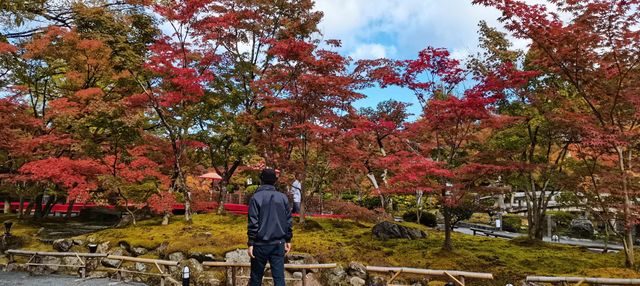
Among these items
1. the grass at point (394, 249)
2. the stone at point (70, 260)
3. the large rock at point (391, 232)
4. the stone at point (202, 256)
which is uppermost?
the large rock at point (391, 232)

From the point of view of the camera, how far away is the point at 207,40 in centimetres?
1449

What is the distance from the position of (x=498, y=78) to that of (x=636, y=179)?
3.94m

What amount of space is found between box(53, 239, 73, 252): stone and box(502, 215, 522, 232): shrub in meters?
21.0

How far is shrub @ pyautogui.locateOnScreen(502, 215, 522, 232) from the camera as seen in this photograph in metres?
22.5

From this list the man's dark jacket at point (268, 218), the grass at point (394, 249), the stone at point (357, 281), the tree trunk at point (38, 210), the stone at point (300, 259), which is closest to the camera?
the man's dark jacket at point (268, 218)

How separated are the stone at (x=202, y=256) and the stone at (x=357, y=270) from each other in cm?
352

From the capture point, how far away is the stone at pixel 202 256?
32.8ft

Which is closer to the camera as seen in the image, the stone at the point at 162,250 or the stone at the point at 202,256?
the stone at the point at 202,256

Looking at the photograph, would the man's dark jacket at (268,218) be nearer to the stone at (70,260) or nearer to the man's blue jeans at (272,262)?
the man's blue jeans at (272,262)

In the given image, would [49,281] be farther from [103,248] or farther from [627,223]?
[627,223]

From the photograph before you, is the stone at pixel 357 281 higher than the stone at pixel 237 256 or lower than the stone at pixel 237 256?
lower

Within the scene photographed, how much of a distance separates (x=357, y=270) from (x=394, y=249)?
1817mm

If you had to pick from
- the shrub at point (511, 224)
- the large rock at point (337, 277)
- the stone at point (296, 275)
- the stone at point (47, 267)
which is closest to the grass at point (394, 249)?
the large rock at point (337, 277)

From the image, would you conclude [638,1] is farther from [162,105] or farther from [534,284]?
[162,105]
